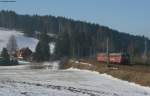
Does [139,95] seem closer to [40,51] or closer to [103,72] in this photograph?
[103,72]

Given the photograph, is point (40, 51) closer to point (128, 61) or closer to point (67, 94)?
point (128, 61)

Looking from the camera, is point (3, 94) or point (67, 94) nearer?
point (3, 94)

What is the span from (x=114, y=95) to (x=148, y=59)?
73.0 m

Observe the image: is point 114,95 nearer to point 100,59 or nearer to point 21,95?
point 21,95

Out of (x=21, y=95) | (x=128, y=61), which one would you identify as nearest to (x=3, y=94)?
(x=21, y=95)

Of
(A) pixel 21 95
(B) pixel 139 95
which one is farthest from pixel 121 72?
(A) pixel 21 95

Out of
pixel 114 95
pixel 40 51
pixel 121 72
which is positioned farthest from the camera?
pixel 40 51

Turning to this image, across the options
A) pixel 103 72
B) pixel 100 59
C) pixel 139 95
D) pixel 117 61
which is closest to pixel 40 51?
pixel 100 59

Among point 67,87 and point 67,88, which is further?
point 67,87

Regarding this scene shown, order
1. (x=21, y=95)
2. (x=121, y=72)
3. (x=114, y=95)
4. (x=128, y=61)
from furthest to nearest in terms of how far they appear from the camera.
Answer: (x=128, y=61) → (x=121, y=72) → (x=114, y=95) → (x=21, y=95)

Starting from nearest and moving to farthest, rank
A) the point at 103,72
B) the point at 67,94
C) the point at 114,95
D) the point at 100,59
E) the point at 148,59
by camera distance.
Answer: the point at 67,94 → the point at 114,95 → the point at 103,72 → the point at 148,59 → the point at 100,59

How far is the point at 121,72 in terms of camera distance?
5719 cm

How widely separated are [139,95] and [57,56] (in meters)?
162

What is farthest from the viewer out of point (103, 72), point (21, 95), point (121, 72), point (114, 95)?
point (103, 72)
